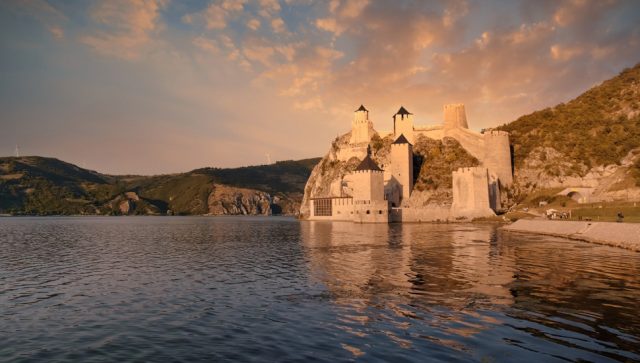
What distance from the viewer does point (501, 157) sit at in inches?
3797

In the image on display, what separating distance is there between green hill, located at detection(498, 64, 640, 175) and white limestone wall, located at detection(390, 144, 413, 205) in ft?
79.8

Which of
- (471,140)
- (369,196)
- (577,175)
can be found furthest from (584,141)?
(369,196)

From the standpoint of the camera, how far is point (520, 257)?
2991 centimetres

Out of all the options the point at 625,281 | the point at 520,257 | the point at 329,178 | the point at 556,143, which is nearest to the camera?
the point at 625,281

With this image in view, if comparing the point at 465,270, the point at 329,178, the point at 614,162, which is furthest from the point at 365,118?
the point at 465,270

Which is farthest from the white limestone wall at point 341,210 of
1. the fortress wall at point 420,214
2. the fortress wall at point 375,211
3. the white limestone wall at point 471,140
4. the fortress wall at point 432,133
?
the white limestone wall at point 471,140

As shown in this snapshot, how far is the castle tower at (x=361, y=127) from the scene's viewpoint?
389 ft

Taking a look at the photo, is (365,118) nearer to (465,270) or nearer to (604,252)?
(604,252)

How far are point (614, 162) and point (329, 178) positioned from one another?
64.4 metres

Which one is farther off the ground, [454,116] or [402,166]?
[454,116]

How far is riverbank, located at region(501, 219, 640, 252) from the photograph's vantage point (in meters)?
35.8

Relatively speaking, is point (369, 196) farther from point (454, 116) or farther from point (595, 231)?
point (595, 231)

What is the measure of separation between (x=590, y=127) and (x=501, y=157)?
21.7m

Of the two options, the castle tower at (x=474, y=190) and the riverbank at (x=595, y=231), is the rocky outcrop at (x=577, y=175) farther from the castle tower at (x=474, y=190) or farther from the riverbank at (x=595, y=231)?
the riverbank at (x=595, y=231)
